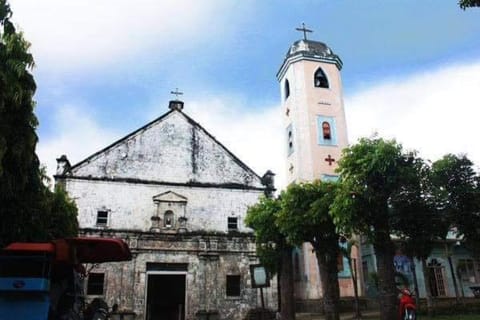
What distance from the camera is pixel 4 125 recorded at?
827cm

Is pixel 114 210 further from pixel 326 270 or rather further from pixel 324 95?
pixel 324 95

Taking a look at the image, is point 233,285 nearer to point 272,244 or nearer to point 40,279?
point 272,244

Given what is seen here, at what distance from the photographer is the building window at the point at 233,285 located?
21748 millimetres

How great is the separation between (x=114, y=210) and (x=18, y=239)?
40.8 ft

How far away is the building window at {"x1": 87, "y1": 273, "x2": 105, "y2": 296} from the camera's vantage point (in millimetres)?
20469

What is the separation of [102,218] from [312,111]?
46.8ft

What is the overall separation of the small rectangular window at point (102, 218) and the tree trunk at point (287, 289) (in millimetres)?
9915

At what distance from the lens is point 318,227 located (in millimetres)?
15508

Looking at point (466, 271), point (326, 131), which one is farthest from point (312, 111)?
point (466, 271)

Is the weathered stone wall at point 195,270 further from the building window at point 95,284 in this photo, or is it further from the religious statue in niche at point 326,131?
the religious statue in niche at point 326,131

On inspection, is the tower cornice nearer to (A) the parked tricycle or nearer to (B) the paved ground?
(B) the paved ground

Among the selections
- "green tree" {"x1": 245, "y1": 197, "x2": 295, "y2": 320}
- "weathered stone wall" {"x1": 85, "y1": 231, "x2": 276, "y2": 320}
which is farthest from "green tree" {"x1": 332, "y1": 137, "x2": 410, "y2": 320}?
"weathered stone wall" {"x1": 85, "y1": 231, "x2": 276, "y2": 320}

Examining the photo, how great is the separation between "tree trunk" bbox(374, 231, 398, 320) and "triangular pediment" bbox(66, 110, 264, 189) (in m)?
11.6

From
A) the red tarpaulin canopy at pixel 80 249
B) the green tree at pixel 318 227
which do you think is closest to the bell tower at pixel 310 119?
the green tree at pixel 318 227
